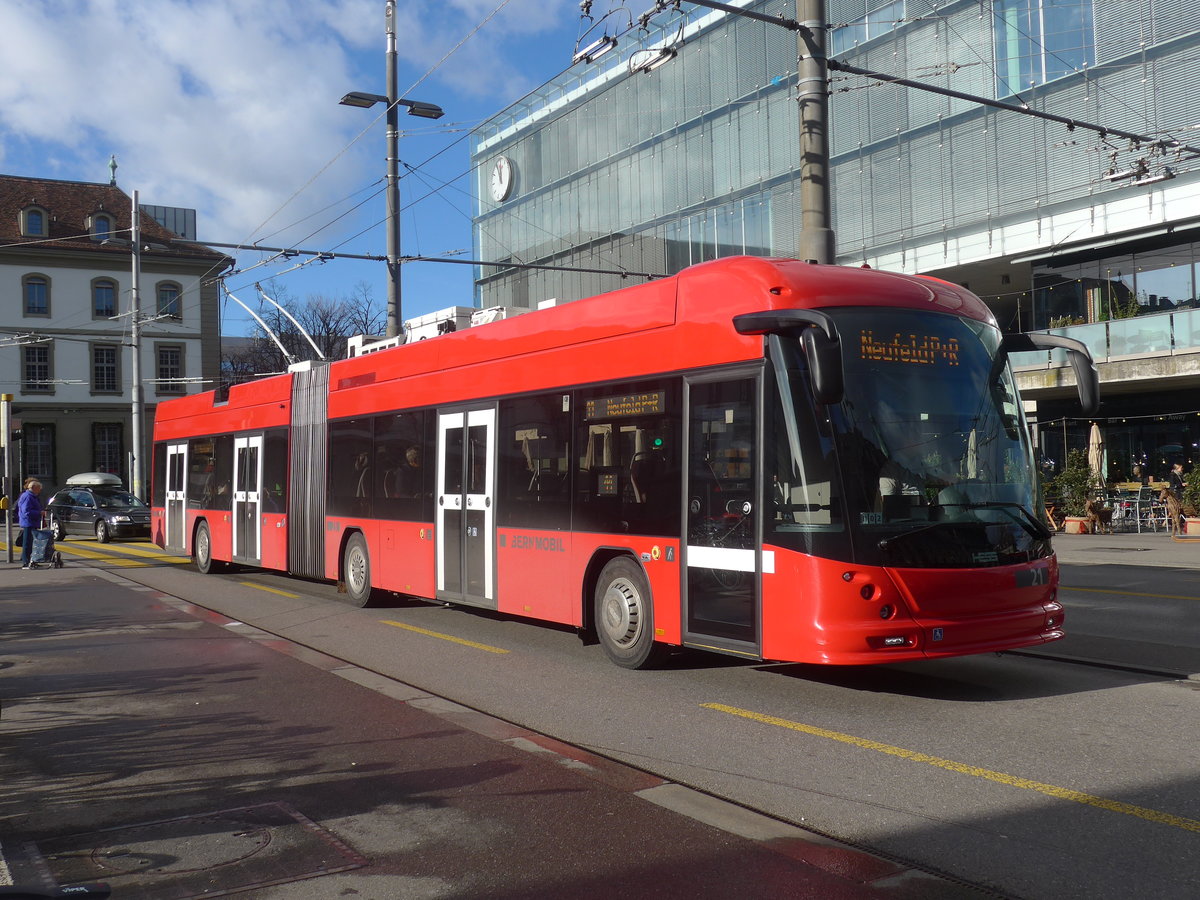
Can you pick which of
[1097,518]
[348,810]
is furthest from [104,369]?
[348,810]

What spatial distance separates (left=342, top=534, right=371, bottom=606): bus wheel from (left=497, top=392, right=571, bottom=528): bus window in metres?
3.37

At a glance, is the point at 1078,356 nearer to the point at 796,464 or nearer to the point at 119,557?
the point at 796,464

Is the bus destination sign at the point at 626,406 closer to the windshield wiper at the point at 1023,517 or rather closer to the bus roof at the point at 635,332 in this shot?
the bus roof at the point at 635,332

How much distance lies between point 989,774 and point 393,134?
18490 millimetres

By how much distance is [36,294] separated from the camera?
5975 centimetres

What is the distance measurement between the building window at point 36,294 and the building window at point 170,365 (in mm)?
5860

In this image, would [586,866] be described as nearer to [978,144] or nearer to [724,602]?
[724,602]

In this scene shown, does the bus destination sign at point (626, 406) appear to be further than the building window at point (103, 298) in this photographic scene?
No

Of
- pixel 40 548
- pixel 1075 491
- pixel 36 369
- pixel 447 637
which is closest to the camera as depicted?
pixel 447 637

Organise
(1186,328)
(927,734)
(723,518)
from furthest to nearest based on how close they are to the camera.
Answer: (1186,328) < (723,518) < (927,734)

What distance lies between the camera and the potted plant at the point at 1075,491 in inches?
1059

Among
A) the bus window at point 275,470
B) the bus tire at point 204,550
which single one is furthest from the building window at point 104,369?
the bus window at point 275,470

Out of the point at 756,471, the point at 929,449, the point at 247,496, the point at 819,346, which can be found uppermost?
the point at 819,346

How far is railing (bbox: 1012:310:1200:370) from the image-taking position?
91.6 ft
